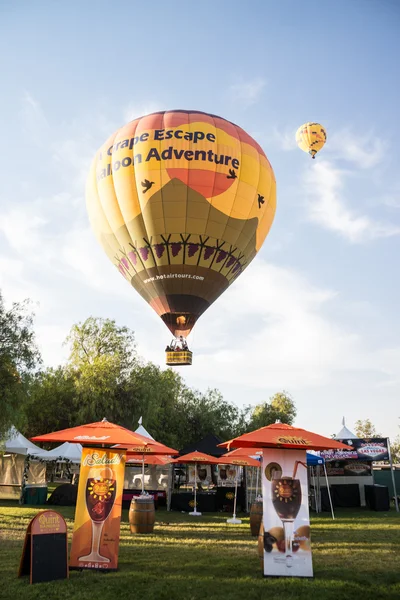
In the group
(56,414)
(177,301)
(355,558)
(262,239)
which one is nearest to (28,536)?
(355,558)

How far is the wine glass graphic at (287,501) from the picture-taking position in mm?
8867

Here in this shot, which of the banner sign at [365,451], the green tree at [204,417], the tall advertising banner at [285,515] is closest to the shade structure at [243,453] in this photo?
the tall advertising banner at [285,515]

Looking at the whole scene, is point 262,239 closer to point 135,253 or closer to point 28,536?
point 135,253

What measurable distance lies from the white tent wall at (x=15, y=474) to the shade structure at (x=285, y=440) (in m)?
19.5

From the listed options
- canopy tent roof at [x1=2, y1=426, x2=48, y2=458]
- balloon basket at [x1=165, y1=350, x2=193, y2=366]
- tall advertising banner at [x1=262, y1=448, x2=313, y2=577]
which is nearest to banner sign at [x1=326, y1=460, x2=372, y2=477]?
balloon basket at [x1=165, y1=350, x2=193, y2=366]

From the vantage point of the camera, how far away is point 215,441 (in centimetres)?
2598

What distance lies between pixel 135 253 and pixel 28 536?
14495mm

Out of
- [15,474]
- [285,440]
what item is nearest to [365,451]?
[15,474]

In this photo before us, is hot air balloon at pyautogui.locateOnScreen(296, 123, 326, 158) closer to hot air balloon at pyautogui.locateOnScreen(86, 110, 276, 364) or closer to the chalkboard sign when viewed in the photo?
hot air balloon at pyautogui.locateOnScreen(86, 110, 276, 364)

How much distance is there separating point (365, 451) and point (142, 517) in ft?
57.0

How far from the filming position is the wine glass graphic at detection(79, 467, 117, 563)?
8.99 m

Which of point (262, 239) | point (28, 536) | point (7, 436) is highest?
point (262, 239)

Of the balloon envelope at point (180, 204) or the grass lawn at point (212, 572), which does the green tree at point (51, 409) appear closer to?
the balloon envelope at point (180, 204)

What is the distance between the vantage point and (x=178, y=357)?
2242 cm
